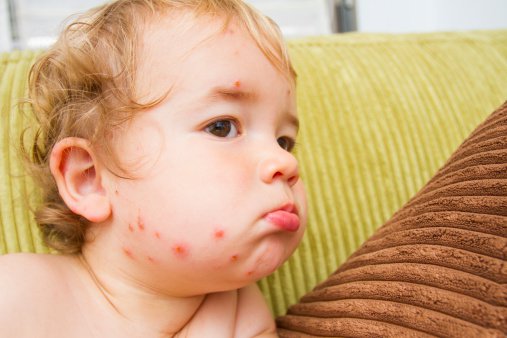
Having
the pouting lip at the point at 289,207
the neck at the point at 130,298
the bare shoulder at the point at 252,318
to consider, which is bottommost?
the bare shoulder at the point at 252,318

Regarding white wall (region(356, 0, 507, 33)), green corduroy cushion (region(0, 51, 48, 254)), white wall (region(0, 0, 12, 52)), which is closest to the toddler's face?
green corduroy cushion (region(0, 51, 48, 254))

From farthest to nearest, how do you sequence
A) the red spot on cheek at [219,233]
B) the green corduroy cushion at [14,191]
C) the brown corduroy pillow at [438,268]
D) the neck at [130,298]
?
the green corduroy cushion at [14,191]
the neck at [130,298]
the red spot on cheek at [219,233]
the brown corduroy pillow at [438,268]

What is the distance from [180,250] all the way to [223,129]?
0.49 ft

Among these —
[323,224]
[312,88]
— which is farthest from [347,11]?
[323,224]

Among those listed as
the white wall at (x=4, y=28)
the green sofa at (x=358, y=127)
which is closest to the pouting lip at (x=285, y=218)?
the green sofa at (x=358, y=127)

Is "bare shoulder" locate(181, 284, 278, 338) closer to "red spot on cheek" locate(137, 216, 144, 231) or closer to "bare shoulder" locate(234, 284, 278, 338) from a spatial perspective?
"bare shoulder" locate(234, 284, 278, 338)

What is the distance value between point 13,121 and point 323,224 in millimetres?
567

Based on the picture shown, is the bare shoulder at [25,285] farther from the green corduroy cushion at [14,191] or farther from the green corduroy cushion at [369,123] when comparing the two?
the green corduroy cushion at [369,123]

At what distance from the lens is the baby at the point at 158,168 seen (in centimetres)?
57

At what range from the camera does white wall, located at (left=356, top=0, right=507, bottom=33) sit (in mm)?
2176

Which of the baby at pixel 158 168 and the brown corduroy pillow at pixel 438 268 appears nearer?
the brown corduroy pillow at pixel 438 268

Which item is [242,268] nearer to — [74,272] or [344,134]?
[74,272]

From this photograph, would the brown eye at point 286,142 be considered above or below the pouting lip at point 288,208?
above

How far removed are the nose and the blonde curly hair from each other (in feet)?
0.40
